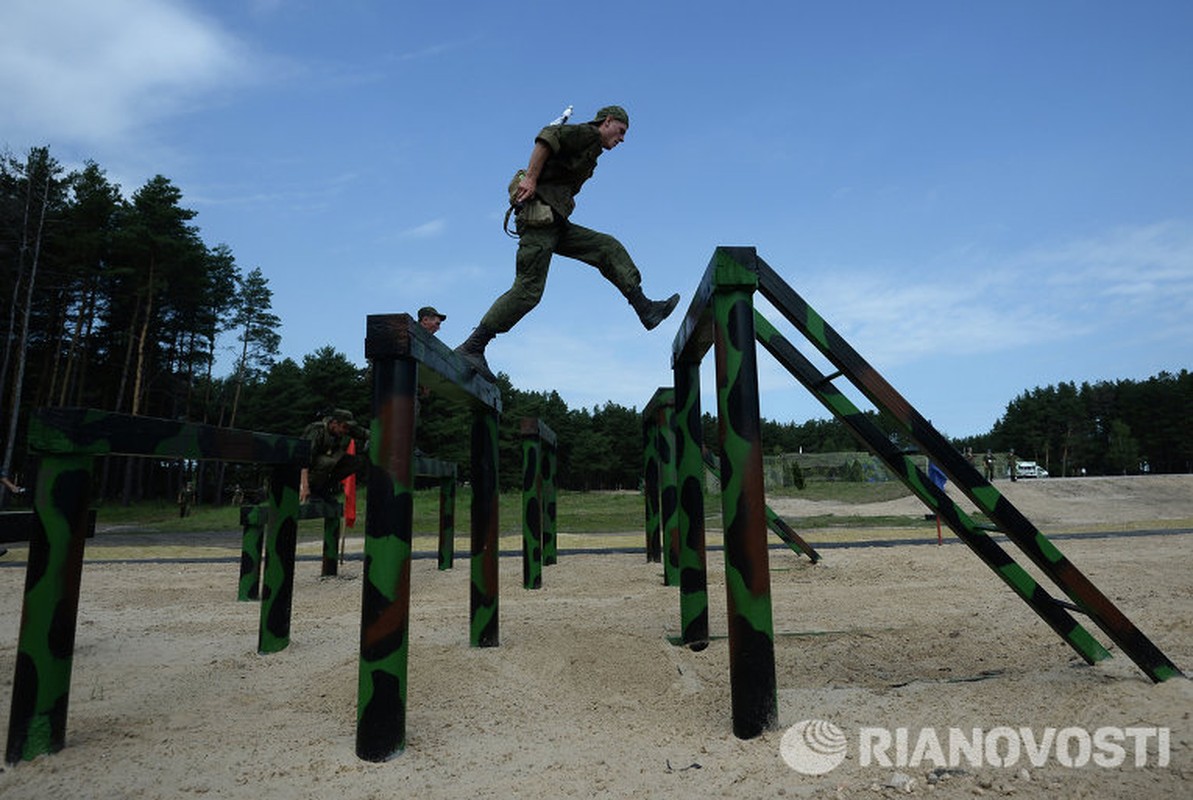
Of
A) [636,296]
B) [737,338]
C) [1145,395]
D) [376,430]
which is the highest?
[1145,395]

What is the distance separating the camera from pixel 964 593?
17.9ft

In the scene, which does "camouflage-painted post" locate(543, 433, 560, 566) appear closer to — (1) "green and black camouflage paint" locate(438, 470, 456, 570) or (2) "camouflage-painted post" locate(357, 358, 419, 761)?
(1) "green and black camouflage paint" locate(438, 470, 456, 570)

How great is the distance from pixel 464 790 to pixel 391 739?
421mm

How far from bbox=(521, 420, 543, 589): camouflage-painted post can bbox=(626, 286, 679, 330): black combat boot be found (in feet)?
10.8

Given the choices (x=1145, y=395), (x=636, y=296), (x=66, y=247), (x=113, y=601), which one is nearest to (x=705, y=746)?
(x=636, y=296)

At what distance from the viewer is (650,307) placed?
3.72 meters

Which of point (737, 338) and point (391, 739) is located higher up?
point (737, 338)

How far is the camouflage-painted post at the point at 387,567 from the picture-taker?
2.34m

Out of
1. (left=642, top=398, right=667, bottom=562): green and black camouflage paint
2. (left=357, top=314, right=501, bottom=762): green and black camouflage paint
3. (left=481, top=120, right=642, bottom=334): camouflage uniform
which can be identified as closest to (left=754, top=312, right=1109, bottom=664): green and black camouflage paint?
(left=481, top=120, right=642, bottom=334): camouflage uniform

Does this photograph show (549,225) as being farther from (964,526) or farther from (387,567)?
(964,526)

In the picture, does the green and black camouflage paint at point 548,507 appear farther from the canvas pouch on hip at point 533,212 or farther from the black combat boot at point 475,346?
the canvas pouch on hip at point 533,212

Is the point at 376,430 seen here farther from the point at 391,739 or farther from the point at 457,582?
the point at 457,582

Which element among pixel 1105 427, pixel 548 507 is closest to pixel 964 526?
pixel 548 507

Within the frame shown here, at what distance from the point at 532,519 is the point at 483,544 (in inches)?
105
